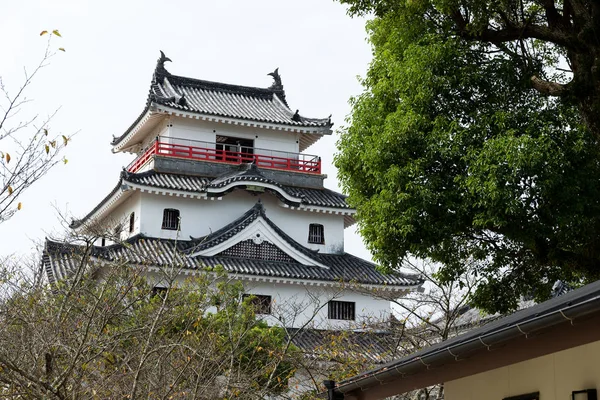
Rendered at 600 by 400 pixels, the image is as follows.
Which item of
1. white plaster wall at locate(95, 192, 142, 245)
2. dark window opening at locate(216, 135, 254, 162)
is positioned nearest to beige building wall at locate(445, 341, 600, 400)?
white plaster wall at locate(95, 192, 142, 245)

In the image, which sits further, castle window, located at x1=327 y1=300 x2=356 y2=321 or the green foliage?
castle window, located at x1=327 y1=300 x2=356 y2=321

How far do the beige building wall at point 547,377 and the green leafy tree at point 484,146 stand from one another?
4790mm

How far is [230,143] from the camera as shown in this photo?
115 feet

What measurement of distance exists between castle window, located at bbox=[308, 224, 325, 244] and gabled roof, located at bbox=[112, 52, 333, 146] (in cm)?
419

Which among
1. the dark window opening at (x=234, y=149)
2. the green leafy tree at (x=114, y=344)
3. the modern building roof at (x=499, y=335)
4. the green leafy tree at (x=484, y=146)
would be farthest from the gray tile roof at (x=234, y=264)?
the modern building roof at (x=499, y=335)

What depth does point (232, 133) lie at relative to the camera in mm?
34875

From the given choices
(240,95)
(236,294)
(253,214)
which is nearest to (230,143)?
(240,95)

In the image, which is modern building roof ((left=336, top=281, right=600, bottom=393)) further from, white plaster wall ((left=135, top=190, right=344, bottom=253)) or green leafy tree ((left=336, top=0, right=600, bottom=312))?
white plaster wall ((left=135, top=190, right=344, bottom=253))

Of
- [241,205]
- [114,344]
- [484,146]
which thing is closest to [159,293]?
[114,344]

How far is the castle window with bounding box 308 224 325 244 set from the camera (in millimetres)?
33625

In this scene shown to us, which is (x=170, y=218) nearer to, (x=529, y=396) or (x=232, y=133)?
(x=232, y=133)

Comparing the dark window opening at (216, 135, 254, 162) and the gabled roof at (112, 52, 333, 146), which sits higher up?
the gabled roof at (112, 52, 333, 146)

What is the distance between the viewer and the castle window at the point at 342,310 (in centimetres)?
3108

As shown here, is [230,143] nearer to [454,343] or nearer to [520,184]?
[520,184]
